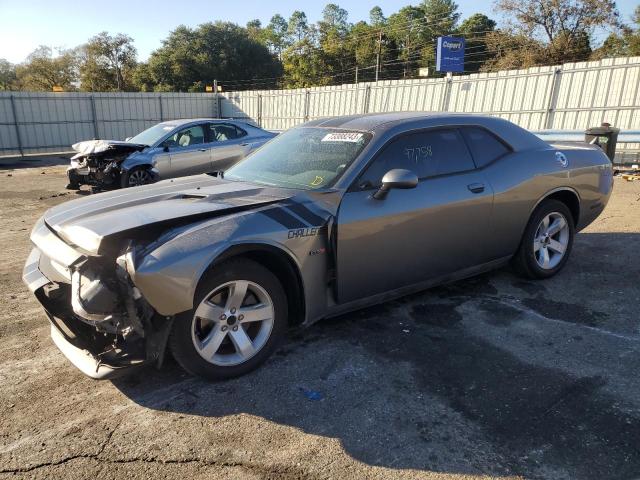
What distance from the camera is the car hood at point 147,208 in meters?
2.92

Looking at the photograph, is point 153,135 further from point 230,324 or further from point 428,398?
point 428,398

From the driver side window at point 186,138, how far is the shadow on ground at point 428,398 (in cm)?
749

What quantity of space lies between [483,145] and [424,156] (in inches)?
29.8

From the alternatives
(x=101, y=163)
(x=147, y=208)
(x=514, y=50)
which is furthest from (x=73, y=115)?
(x=514, y=50)

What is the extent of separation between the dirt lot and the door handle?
0.99 meters

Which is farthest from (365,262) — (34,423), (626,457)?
(34,423)

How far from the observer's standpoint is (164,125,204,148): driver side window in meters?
10.3

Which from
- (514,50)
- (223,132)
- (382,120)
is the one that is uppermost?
(514,50)

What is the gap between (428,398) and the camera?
2.97m

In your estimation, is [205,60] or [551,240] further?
[205,60]

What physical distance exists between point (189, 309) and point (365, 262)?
52.5 inches

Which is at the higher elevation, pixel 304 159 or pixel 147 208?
pixel 304 159

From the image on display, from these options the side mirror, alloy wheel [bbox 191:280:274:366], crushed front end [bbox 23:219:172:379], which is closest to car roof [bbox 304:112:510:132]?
the side mirror

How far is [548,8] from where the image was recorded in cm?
3716
